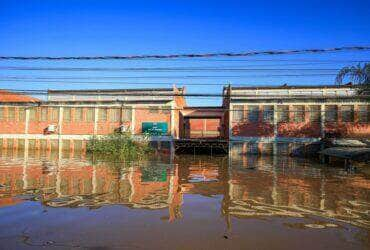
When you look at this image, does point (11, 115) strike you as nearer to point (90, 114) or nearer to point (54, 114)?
point (54, 114)

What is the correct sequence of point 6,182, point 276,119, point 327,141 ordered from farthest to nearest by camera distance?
point 276,119 < point 327,141 < point 6,182

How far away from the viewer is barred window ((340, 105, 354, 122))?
32.2 metres

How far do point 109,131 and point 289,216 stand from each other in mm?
28776

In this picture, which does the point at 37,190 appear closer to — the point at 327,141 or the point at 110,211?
the point at 110,211

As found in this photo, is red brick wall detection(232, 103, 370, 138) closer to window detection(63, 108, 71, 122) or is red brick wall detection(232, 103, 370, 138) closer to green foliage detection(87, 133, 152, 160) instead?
green foliage detection(87, 133, 152, 160)

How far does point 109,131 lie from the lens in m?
35.6

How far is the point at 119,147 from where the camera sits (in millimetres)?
30328

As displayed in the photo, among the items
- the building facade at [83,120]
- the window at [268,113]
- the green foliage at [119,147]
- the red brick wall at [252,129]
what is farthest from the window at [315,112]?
the green foliage at [119,147]

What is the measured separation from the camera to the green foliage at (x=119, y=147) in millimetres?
29141

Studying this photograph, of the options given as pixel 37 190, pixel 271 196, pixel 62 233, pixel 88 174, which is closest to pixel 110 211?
pixel 62 233

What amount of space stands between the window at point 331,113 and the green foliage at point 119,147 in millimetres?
17267

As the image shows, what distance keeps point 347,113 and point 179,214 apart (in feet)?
92.3

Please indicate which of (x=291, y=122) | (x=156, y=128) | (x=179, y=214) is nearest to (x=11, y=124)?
(x=156, y=128)

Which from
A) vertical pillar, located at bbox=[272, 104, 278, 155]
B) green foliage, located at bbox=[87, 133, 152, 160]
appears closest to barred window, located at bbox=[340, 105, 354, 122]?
vertical pillar, located at bbox=[272, 104, 278, 155]
